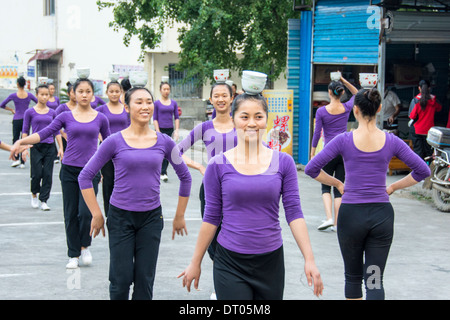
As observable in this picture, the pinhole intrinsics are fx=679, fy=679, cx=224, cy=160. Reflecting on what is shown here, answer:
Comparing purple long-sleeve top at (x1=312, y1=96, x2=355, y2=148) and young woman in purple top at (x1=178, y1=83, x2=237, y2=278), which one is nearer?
young woman in purple top at (x1=178, y1=83, x2=237, y2=278)

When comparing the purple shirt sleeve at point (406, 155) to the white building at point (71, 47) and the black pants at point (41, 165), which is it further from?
the white building at point (71, 47)

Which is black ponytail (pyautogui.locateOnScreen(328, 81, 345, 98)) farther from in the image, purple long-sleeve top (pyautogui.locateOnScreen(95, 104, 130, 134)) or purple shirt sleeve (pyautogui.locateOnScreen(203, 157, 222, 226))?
purple shirt sleeve (pyautogui.locateOnScreen(203, 157, 222, 226))

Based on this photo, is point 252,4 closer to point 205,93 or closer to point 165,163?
point 165,163

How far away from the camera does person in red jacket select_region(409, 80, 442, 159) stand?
44.9 feet

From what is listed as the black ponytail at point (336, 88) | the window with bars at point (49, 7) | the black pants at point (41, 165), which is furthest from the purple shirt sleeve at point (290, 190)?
the window with bars at point (49, 7)

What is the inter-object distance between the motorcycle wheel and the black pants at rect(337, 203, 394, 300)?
6.19m

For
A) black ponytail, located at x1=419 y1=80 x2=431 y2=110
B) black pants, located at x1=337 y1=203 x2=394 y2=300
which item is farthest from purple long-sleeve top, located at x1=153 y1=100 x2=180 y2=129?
black pants, located at x1=337 y1=203 x2=394 y2=300

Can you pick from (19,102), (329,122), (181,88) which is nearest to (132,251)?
(329,122)

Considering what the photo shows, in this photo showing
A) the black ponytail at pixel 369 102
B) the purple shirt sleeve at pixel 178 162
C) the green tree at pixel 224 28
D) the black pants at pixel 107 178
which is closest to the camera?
the black ponytail at pixel 369 102

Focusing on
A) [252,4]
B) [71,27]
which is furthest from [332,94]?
[71,27]

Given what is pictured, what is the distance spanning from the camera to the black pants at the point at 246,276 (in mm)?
3994

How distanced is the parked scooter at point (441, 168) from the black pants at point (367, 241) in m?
5.89
